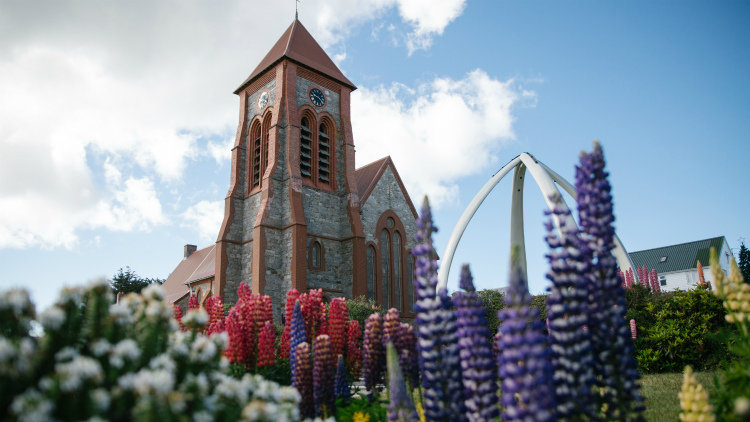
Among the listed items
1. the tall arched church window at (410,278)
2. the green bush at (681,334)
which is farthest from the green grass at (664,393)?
the tall arched church window at (410,278)

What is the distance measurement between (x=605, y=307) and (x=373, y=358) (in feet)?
6.70

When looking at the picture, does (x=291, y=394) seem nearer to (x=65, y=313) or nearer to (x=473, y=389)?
(x=473, y=389)

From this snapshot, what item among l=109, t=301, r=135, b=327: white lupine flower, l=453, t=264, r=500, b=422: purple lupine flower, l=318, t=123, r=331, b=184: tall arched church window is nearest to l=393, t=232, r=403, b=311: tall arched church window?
l=318, t=123, r=331, b=184: tall arched church window

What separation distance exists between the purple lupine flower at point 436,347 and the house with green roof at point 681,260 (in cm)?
5212

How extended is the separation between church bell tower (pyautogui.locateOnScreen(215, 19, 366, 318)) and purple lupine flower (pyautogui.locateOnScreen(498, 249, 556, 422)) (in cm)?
2248

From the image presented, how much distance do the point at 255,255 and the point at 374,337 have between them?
70.9 ft

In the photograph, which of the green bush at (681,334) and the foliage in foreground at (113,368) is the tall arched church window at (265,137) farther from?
the foliage in foreground at (113,368)

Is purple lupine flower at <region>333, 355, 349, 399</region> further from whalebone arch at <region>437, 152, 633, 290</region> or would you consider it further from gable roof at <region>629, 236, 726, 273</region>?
gable roof at <region>629, 236, 726, 273</region>

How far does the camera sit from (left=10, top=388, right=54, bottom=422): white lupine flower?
1985 mm

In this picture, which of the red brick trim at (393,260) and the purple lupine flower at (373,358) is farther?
the red brick trim at (393,260)

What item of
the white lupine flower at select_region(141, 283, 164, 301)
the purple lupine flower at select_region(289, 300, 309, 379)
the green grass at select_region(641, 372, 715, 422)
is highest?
the white lupine flower at select_region(141, 283, 164, 301)

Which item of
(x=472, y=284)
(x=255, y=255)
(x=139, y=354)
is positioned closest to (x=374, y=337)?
(x=472, y=284)

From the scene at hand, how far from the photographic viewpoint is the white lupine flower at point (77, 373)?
83.3 inches

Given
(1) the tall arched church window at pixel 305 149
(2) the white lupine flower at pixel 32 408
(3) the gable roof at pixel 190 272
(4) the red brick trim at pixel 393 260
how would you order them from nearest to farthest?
(2) the white lupine flower at pixel 32 408 < (1) the tall arched church window at pixel 305 149 < (4) the red brick trim at pixel 393 260 < (3) the gable roof at pixel 190 272
